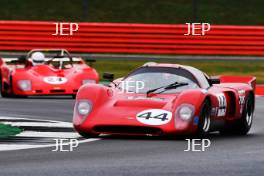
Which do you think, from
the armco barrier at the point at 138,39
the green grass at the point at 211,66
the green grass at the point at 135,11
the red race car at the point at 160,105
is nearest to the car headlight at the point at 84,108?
the red race car at the point at 160,105

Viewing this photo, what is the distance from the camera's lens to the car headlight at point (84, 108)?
14.2m

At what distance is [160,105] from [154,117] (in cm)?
24

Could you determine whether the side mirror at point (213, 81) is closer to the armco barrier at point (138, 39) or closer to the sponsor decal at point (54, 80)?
the sponsor decal at point (54, 80)

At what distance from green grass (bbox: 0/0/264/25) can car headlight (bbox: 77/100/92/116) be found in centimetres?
2553

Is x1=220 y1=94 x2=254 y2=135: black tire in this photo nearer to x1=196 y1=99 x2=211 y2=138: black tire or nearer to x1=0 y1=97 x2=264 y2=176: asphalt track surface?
x1=0 y1=97 x2=264 y2=176: asphalt track surface

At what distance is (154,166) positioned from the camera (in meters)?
11.0

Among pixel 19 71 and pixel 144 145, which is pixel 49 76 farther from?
pixel 144 145

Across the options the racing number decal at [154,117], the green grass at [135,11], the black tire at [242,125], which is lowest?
the green grass at [135,11]

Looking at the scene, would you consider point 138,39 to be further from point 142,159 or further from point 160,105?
point 142,159

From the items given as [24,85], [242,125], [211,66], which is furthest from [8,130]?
[211,66]

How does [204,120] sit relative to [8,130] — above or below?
above

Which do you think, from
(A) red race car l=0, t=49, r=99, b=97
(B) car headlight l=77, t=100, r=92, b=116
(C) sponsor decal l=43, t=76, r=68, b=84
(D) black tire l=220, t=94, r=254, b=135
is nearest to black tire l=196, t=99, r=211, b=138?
(D) black tire l=220, t=94, r=254, b=135

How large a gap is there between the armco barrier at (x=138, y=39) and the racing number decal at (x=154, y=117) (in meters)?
15.9

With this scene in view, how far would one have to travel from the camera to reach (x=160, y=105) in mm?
14047
